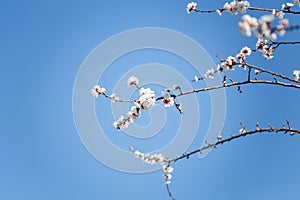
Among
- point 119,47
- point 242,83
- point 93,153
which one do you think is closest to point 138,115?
point 242,83

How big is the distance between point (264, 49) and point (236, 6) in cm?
54

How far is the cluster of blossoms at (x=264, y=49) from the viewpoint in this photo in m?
3.25

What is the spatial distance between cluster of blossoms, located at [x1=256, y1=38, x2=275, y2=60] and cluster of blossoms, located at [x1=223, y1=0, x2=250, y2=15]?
0.41m

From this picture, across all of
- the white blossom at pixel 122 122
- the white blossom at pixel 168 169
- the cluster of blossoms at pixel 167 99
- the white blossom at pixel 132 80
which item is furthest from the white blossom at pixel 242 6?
the white blossom at pixel 168 169

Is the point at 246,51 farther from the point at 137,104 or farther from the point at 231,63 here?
the point at 137,104

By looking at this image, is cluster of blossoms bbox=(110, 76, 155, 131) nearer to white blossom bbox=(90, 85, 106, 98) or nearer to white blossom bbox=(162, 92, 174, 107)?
white blossom bbox=(162, 92, 174, 107)

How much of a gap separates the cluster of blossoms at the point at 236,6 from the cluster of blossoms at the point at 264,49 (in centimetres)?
41

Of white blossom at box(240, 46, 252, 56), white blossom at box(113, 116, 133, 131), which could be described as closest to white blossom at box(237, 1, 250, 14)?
white blossom at box(240, 46, 252, 56)

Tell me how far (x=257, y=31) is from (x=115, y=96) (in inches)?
87.8

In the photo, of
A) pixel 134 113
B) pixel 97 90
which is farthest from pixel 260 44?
pixel 97 90

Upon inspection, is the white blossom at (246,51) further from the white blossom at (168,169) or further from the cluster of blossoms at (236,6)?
the white blossom at (168,169)

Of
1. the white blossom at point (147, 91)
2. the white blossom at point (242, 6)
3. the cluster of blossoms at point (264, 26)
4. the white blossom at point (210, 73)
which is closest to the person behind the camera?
the cluster of blossoms at point (264, 26)

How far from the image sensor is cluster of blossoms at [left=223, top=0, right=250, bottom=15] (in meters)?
2.94

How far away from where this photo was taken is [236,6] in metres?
3.00
